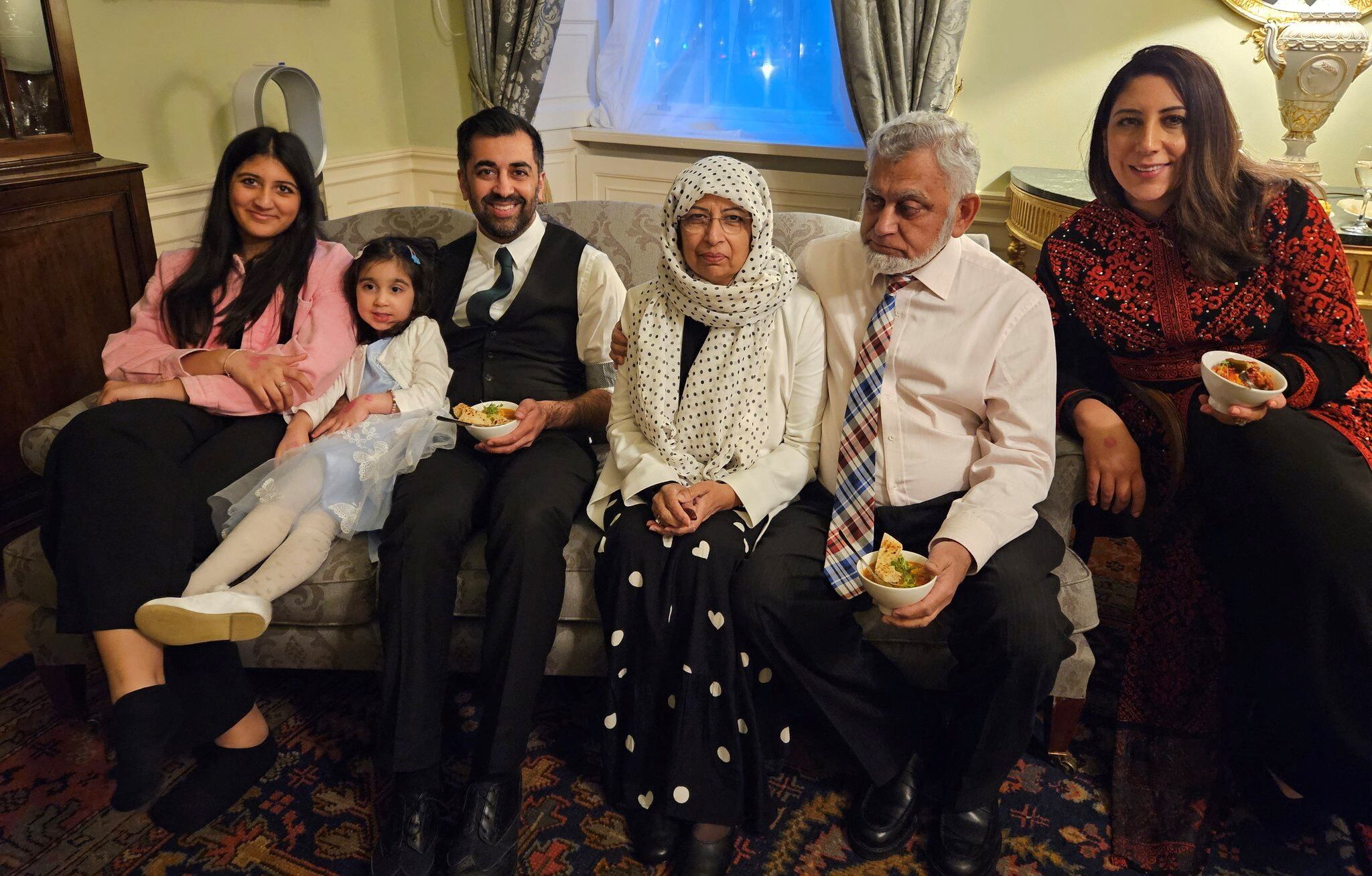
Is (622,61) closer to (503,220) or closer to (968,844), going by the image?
(503,220)

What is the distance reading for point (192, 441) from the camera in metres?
1.90

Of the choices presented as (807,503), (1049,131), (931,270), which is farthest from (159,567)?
(1049,131)

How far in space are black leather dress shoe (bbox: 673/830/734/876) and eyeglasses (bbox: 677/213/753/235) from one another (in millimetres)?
1083

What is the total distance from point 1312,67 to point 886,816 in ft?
7.64

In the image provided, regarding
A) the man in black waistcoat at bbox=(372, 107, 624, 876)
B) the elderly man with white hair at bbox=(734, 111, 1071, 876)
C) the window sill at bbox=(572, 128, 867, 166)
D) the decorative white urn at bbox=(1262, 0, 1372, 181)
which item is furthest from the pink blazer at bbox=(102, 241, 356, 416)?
the decorative white urn at bbox=(1262, 0, 1372, 181)

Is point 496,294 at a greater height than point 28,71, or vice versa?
point 28,71

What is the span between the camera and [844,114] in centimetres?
353

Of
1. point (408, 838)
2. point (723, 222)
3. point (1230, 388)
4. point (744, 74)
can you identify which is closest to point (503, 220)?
point (723, 222)

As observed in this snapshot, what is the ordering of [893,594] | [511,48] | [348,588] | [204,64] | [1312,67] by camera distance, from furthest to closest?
[511,48] → [204,64] → [1312,67] → [348,588] → [893,594]

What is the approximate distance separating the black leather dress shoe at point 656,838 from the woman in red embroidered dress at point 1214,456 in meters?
0.82

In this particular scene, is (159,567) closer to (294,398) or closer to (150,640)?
(150,640)

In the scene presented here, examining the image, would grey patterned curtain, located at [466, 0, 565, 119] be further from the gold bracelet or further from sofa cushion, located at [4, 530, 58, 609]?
sofa cushion, located at [4, 530, 58, 609]

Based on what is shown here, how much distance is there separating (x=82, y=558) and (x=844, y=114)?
2.95 metres

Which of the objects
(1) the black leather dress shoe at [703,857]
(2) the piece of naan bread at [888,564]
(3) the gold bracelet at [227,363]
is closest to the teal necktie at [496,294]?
(3) the gold bracelet at [227,363]
